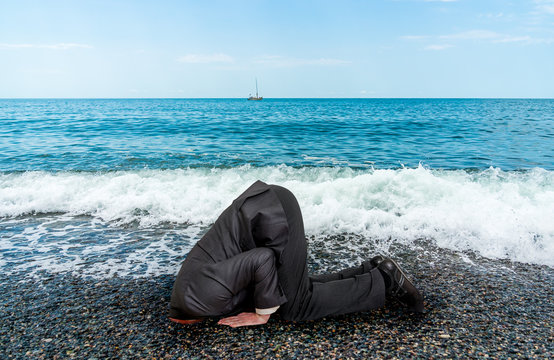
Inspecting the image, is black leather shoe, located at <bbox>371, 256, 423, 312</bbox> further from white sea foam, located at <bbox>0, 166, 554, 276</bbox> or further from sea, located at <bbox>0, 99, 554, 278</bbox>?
white sea foam, located at <bbox>0, 166, 554, 276</bbox>

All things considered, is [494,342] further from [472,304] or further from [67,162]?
[67,162]

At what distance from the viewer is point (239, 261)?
2803 mm

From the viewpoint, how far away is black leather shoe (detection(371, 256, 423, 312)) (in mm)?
3391

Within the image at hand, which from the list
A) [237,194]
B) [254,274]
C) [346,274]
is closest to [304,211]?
Result: [237,194]

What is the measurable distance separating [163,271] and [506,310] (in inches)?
151

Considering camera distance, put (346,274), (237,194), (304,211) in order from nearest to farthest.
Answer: (346,274)
(304,211)
(237,194)

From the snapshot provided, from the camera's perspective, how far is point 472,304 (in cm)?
367

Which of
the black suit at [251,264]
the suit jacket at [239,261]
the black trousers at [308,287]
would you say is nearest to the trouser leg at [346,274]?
the black trousers at [308,287]

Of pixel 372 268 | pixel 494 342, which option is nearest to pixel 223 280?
pixel 372 268

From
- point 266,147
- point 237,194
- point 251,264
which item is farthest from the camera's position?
point 266,147

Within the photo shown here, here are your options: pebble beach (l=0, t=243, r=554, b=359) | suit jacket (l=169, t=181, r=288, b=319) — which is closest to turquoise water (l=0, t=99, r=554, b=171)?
pebble beach (l=0, t=243, r=554, b=359)

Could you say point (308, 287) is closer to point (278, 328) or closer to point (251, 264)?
point (278, 328)

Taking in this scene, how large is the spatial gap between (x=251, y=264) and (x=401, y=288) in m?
1.54

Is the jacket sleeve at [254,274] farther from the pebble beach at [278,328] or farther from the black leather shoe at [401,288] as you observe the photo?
the black leather shoe at [401,288]
